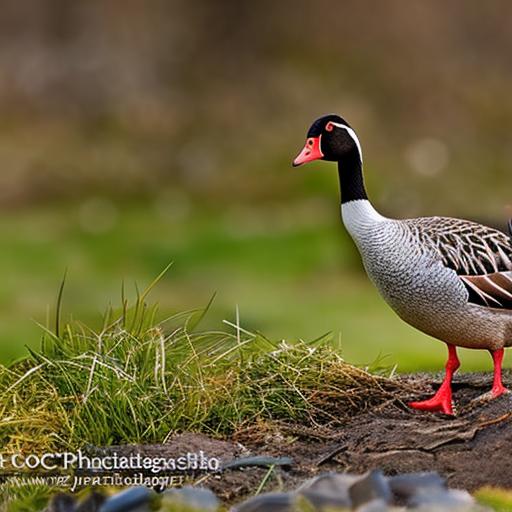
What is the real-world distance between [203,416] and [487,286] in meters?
1.39

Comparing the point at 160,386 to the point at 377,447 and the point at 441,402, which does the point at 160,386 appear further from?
the point at 441,402

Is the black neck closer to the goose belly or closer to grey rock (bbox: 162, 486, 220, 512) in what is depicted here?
the goose belly

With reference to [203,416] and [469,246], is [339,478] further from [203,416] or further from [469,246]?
[469,246]

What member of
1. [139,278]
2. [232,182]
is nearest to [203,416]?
[139,278]

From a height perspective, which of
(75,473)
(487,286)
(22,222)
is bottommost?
(22,222)

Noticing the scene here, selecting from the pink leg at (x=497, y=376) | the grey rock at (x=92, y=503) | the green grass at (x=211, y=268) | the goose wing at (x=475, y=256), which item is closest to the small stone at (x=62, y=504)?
the grey rock at (x=92, y=503)

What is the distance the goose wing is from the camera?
616 centimetres

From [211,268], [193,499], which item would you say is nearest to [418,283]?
[193,499]

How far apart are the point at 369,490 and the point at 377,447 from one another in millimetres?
711

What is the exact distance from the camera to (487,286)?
6.18 metres

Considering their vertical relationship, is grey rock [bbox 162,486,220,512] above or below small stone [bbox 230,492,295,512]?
below

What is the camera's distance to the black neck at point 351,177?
6289 mm

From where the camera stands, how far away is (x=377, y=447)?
568cm

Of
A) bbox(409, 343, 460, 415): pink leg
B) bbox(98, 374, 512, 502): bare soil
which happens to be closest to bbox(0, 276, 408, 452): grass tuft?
bbox(98, 374, 512, 502): bare soil
